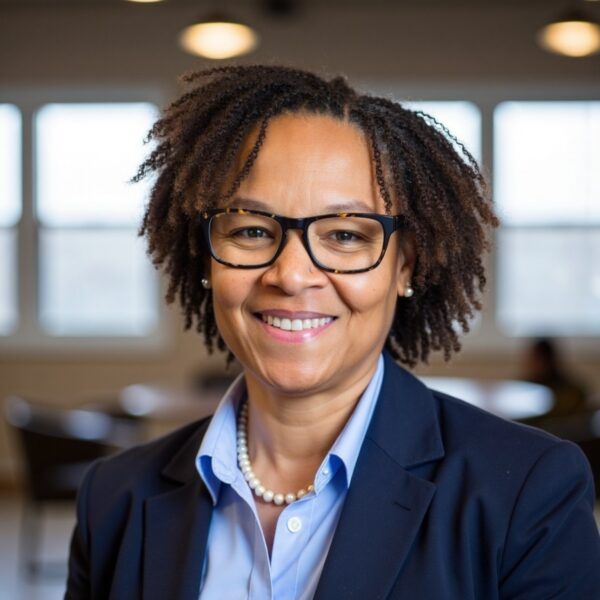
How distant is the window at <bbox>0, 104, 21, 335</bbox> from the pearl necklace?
660 centimetres

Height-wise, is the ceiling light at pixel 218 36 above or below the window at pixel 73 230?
above

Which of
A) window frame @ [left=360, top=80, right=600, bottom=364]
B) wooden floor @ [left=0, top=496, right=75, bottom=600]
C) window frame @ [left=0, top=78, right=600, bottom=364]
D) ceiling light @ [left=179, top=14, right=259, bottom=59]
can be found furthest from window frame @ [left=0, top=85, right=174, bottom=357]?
ceiling light @ [left=179, top=14, right=259, bottom=59]

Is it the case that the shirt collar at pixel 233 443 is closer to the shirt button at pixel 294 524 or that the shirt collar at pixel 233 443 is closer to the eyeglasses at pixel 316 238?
the shirt button at pixel 294 524

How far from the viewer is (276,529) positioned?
1450 mm

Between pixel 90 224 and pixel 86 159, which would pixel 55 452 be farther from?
pixel 86 159

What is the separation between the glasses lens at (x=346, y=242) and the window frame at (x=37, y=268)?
21.0 feet

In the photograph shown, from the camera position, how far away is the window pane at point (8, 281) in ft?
25.9

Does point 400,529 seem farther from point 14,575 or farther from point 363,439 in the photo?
point 14,575

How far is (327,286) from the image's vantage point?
4.62 ft

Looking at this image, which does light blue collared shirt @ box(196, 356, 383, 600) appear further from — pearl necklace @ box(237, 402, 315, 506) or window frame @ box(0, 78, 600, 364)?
window frame @ box(0, 78, 600, 364)

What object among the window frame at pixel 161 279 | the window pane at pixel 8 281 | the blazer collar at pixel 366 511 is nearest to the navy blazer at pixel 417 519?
the blazer collar at pixel 366 511

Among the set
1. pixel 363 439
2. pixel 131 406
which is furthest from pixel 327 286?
pixel 131 406

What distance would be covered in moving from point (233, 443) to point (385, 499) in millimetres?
308

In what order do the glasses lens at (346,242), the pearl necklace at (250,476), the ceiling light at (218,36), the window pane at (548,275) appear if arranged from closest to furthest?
1. the glasses lens at (346,242)
2. the pearl necklace at (250,476)
3. the ceiling light at (218,36)
4. the window pane at (548,275)
